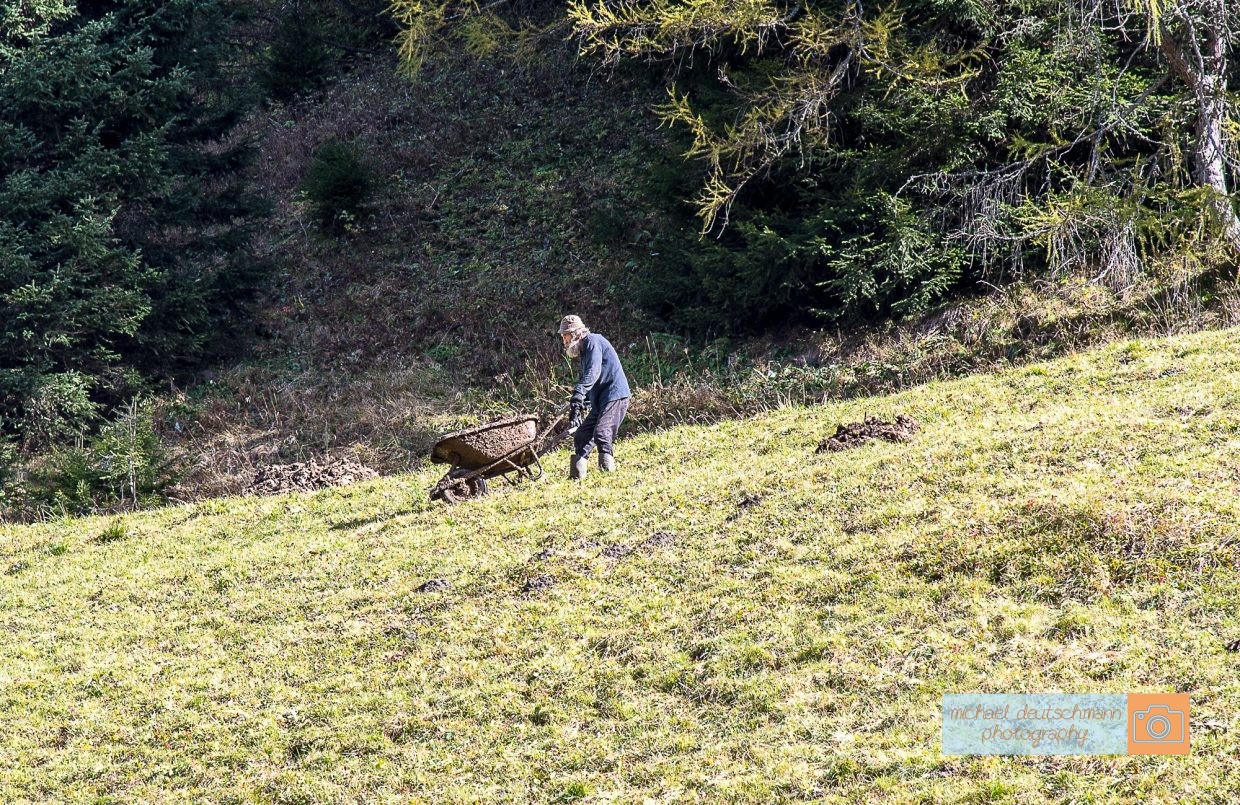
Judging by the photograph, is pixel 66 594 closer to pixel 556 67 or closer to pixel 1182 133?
pixel 1182 133

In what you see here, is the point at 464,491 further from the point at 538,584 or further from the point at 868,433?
the point at 868,433

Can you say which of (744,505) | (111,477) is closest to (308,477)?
(111,477)

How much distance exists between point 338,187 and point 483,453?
1412cm

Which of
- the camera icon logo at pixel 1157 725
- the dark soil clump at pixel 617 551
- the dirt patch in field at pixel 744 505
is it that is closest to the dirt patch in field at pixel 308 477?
the dark soil clump at pixel 617 551

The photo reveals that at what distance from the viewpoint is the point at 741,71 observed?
1797 cm

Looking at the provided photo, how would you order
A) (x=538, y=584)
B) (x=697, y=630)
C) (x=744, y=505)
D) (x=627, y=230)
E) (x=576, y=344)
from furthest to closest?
(x=627, y=230), (x=576, y=344), (x=744, y=505), (x=538, y=584), (x=697, y=630)

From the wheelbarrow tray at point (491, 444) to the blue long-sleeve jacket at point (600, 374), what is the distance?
65 cm

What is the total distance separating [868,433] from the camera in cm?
1199

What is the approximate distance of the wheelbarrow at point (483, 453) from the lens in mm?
11664

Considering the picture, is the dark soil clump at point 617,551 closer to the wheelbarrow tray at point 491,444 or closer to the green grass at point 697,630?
the green grass at point 697,630

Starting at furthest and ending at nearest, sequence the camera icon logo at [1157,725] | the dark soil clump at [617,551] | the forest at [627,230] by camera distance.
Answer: the forest at [627,230], the dark soil clump at [617,551], the camera icon logo at [1157,725]

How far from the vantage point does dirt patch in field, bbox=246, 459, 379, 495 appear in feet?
50.3

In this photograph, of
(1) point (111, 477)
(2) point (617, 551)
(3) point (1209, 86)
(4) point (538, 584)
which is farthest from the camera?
(1) point (111, 477)

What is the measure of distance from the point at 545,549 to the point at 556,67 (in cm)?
2009
